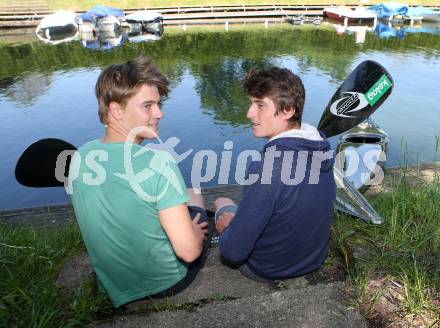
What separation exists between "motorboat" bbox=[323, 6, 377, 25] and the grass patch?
124ft

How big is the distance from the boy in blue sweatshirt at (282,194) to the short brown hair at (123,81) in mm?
704

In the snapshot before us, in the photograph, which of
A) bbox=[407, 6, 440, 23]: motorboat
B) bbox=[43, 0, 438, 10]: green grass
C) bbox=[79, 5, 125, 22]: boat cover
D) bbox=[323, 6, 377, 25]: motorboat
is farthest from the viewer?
bbox=[43, 0, 438, 10]: green grass

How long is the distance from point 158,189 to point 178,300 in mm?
878

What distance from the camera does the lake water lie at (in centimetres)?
1455

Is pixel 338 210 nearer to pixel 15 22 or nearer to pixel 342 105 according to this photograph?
pixel 342 105

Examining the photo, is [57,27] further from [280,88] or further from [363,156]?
[280,88]

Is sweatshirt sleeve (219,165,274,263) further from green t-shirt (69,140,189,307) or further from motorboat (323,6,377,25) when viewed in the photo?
motorboat (323,6,377,25)

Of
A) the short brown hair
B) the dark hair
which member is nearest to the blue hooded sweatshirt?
the dark hair

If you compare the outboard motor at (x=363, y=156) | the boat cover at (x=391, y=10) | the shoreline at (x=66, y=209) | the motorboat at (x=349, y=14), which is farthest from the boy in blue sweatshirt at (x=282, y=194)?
the boat cover at (x=391, y=10)

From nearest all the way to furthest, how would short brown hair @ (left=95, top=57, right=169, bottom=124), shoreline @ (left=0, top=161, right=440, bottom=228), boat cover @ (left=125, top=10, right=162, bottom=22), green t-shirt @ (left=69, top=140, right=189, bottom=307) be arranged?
green t-shirt @ (left=69, top=140, right=189, bottom=307) < short brown hair @ (left=95, top=57, right=169, bottom=124) < shoreline @ (left=0, top=161, right=440, bottom=228) < boat cover @ (left=125, top=10, right=162, bottom=22)

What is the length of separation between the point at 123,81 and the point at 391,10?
41.5 metres

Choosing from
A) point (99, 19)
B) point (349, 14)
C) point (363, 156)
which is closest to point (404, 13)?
point (349, 14)

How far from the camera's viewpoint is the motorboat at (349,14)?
37406 millimetres

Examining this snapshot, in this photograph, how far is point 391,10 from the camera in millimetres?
37500
